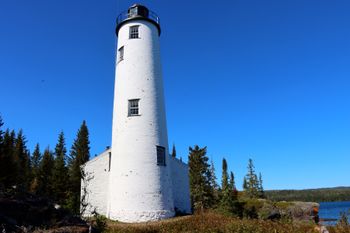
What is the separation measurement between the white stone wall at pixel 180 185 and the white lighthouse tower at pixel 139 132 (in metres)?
4.03

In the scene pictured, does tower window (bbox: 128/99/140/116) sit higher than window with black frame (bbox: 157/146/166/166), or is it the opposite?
tower window (bbox: 128/99/140/116)

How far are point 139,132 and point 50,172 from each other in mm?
30386

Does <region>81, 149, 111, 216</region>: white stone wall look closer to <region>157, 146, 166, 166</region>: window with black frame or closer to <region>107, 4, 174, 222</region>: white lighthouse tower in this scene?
<region>107, 4, 174, 222</region>: white lighthouse tower

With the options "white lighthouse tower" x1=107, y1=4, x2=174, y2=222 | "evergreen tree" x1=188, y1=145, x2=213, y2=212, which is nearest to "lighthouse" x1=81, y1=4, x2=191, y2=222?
"white lighthouse tower" x1=107, y1=4, x2=174, y2=222

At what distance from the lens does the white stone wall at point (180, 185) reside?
853 inches

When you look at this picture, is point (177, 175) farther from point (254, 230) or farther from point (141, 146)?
point (254, 230)

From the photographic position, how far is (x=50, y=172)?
137 ft

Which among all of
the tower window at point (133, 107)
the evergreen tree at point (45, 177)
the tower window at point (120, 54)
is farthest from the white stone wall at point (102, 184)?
the evergreen tree at point (45, 177)

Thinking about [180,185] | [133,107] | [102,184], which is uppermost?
[133,107]

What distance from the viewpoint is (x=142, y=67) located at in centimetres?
1866

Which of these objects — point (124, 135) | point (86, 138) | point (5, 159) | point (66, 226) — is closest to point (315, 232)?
point (66, 226)

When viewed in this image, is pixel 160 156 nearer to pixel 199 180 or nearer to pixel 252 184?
pixel 199 180

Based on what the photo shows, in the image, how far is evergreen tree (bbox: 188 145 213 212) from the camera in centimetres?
3653

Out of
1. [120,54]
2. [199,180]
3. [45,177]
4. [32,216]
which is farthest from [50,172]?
[32,216]
